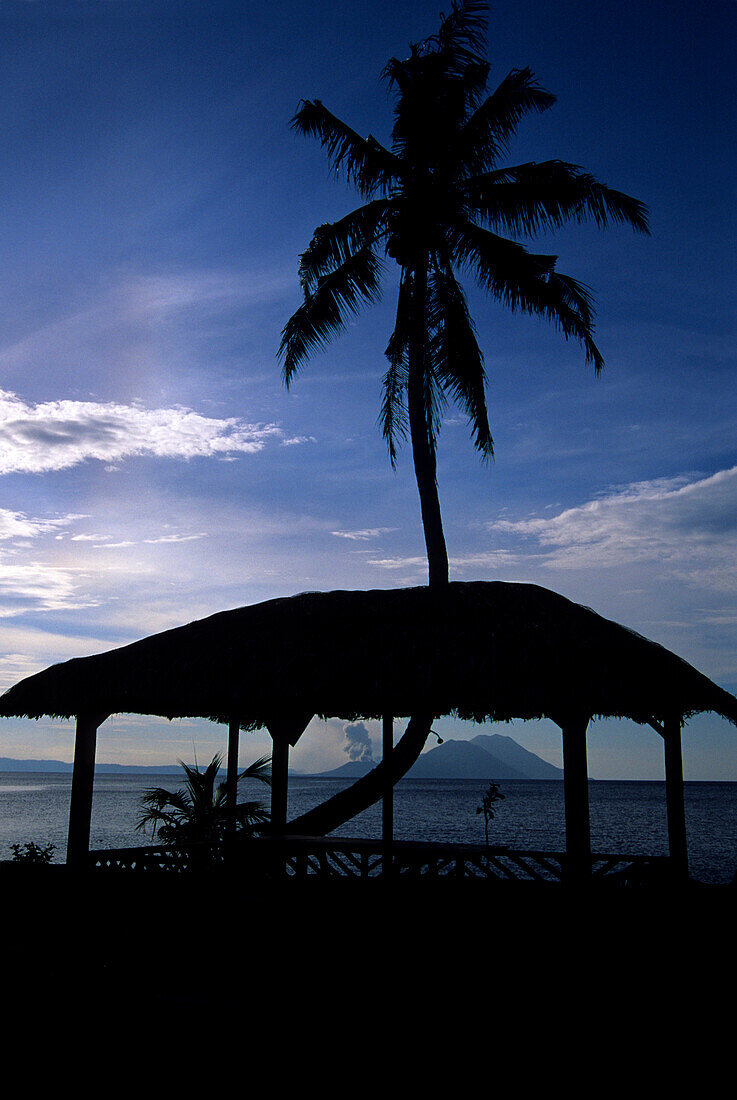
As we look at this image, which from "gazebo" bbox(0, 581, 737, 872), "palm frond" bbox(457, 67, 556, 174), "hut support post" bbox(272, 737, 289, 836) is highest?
"palm frond" bbox(457, 67, 556, 174)

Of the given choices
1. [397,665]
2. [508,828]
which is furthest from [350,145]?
[508,828]

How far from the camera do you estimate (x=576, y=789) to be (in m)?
9.20

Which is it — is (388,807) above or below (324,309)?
below

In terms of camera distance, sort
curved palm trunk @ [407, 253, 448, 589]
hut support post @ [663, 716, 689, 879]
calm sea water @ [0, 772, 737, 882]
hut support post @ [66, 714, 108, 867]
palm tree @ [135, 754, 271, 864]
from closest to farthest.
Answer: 1. hut support post @ [663, 716, 689, 879]
2. hut support post @ [66, 714, 108, 867]
3. palm tree @ [135, 754, 271, 864]
4. curved palm trunk @ [407, 253, 448, 589]
5. calm sea water @ [0, 772, 737, 882]

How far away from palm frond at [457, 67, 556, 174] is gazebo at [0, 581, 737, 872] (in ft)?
30.4

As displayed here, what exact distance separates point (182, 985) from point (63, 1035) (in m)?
1.09

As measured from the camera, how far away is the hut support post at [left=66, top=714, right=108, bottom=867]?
35.2ft

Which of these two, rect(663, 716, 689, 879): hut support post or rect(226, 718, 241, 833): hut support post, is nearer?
rect(663, 716, 689, 879): hut support post

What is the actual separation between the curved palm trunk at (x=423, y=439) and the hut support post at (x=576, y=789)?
6.39 meters

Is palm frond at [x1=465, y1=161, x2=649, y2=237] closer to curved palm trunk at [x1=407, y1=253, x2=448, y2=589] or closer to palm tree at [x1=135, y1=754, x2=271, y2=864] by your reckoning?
curved palm trunk at [x1=407, y1=253, x2=448, y2=589]

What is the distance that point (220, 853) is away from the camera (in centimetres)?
1275

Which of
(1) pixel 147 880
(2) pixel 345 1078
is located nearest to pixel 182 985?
(1) pixel 147 880

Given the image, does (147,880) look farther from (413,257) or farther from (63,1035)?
(413,257)

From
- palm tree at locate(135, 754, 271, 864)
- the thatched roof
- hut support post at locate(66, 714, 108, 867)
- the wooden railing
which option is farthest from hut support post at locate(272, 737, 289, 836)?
hut support post at locate(66, 714, 108, 867)
